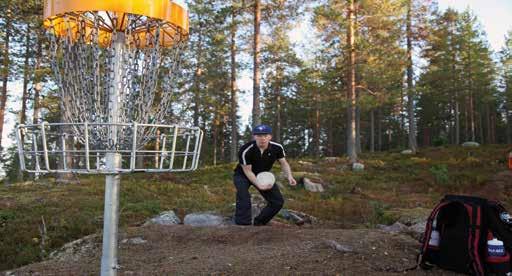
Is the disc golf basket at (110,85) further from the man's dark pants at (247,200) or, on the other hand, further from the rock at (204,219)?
the rock at (204,219)

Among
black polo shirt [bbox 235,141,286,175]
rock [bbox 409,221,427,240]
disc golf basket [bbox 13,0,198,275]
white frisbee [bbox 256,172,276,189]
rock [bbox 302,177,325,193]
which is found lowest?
rock [bbox 409,221,427,240]

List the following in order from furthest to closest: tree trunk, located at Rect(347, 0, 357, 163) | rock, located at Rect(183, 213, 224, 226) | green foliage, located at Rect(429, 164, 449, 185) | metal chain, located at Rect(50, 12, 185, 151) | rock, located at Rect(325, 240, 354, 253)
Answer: tree trunk, located at Rect(347, 0, 357, 163) < green foliage, located at Rect(429, 164, 449, 185) < rock, located at Rect(183, 213, 224, 226) < rock, located at Rect(325, 240, 354, 253) < metal chain, located at Rect(50, 12, 185, 151)

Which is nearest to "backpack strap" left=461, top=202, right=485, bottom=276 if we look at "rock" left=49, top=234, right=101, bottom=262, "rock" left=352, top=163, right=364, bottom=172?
"rock" left=49, top=234, right=101, bottom=262

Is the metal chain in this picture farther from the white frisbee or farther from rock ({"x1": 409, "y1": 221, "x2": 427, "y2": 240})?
rock ({"x1": 409, "y1": 221, "x2": 427, "y2": 240})

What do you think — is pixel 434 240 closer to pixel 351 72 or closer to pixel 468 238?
pixel 468 238

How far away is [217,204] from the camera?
39.2ft

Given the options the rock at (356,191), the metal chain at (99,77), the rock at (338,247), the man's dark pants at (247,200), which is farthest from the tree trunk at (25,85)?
the metal chain at (99,77)

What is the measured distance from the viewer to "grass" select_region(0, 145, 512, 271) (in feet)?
30.5

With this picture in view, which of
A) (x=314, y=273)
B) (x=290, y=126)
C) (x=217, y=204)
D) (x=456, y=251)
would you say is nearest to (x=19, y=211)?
(x=217, y=204)

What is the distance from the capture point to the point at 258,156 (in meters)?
6.62

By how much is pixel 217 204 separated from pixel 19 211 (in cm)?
481

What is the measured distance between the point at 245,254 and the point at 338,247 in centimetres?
111

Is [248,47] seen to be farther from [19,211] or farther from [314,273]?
[314,273]

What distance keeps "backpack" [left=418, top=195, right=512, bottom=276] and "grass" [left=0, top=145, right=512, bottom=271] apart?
4572 mm
